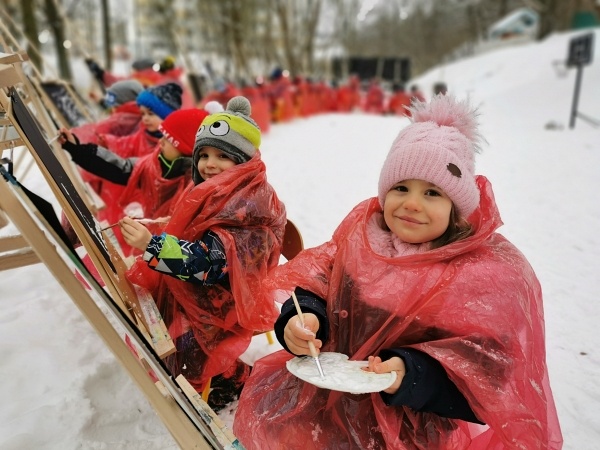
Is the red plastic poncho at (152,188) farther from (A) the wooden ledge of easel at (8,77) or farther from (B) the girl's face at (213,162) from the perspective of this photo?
(A) the wooden ledge of easel at (8,77)

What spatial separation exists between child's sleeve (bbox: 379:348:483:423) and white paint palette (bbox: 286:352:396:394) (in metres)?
0.08

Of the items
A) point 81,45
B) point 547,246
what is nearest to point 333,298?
point 547,246

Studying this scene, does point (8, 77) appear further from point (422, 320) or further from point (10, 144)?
point (422, 320)

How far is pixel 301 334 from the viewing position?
4.59 feet

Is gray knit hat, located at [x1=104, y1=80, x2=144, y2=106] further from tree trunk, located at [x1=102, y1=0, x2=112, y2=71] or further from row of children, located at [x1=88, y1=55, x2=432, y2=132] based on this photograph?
tree trunk, located at [x1=102, y1=0, x2=112, y2=71]

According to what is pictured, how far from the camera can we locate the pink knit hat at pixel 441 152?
1.46 m

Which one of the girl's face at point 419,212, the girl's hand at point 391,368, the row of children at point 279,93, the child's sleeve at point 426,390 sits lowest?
the row of children at point 279,93

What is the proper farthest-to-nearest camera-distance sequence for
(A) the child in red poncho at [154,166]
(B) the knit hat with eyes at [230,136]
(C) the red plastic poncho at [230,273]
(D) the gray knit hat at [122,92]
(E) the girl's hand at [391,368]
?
(D) the gray knit hat at [122,92], (A) the child in red poncho at [154,166], (B) the knit hat with eyes at [230,136], (C) the red plastic poncho at [230,273], (E) the girl's hand at [391,368]

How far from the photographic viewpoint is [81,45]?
525 cm

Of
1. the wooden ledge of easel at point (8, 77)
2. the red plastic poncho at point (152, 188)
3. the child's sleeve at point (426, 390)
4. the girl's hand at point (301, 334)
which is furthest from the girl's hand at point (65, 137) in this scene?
the child's sleeve at point (426, 390)

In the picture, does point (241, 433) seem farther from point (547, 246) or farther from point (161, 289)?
point (547, 246)

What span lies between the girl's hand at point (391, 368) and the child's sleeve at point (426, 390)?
11 millimetres

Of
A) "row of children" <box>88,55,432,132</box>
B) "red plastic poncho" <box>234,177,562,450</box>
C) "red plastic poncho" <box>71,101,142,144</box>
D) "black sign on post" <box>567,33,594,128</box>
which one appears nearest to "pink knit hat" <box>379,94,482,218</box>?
"red plastic poncho" <box>234,177,562,450</box>

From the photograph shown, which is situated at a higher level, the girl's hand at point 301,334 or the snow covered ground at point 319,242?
the girl's hand at point 301,334
